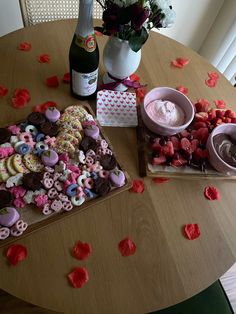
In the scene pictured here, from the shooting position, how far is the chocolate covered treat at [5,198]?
0.67 meters

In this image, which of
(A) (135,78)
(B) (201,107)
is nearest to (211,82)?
(B) (201,107)

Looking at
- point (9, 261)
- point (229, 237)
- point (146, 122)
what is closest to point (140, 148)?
point (146, 122)

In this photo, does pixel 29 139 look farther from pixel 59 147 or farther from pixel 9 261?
pixel 9 261

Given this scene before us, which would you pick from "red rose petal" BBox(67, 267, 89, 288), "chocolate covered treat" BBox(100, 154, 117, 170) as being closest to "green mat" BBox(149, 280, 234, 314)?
"red rose petal" BBox(67, 267, 89, 288)

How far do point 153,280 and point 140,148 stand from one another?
1.16 feet

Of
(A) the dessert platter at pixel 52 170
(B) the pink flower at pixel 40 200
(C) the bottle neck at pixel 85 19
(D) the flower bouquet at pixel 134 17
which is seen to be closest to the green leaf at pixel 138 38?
(D) the flower bouquet at pixel 134 17

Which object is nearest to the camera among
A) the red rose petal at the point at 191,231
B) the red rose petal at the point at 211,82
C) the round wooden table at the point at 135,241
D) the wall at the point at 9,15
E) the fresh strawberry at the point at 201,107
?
the round wooden table at the point at 135,241

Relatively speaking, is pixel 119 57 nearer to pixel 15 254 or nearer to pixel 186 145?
pixel 186 145

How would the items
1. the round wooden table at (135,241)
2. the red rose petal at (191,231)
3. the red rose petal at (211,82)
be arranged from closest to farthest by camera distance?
the round wooden table at (135,241), the red rose petal at (191,231), the red rose petal at (211,82)

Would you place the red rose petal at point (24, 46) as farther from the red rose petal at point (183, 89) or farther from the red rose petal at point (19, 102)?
the red rose petal at point (183, 89)

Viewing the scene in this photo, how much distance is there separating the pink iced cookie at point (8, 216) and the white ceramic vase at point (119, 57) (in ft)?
1.62

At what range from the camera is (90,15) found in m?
0.75

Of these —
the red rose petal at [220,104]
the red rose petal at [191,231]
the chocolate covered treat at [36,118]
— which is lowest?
the red rose petal at [191,231]

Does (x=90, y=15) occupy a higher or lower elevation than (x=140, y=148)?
higher
